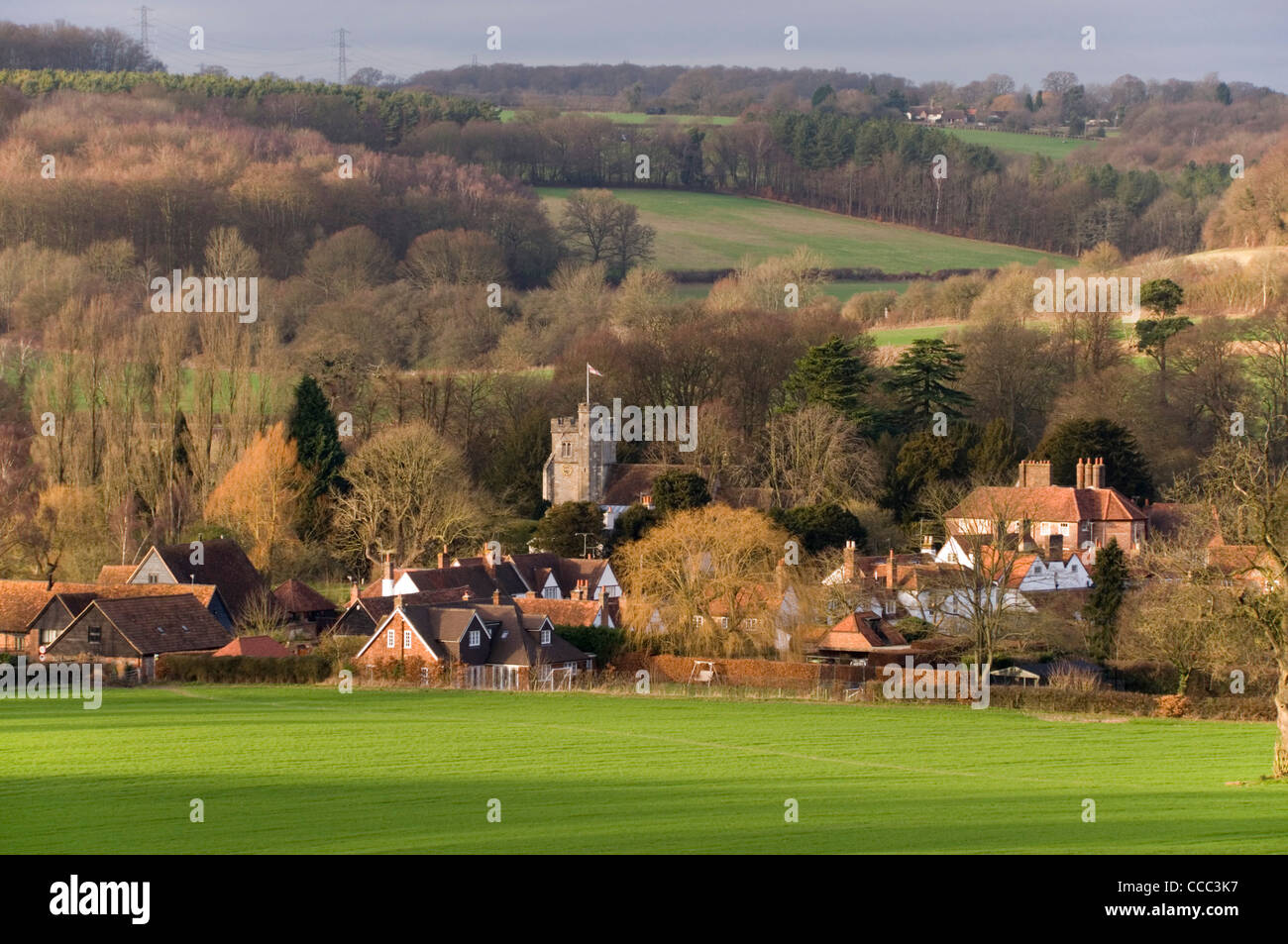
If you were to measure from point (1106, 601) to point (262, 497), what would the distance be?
32.0 metres

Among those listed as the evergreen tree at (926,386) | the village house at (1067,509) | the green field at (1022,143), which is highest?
the green field at (1022,143)

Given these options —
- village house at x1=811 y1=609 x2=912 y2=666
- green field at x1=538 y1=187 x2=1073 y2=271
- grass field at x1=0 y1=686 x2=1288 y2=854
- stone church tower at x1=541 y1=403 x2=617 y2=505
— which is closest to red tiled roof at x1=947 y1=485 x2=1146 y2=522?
village house at x1=811 y1=609 x2=912 y2=666

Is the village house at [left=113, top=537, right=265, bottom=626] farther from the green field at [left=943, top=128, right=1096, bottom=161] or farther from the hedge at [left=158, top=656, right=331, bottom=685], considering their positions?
the green field at [left=943, top=128, right=1096, bottom=161]

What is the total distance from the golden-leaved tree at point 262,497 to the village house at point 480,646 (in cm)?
1628

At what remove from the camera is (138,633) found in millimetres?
54938

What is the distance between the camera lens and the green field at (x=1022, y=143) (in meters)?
182

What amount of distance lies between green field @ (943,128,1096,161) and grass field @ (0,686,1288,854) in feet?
463

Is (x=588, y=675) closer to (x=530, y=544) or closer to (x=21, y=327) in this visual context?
(x=530, y=544)

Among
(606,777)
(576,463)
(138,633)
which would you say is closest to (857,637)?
(138,633)

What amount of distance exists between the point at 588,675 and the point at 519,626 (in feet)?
10.7

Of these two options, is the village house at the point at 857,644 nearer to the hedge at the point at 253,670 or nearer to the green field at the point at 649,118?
the hedge at the point at 253,670

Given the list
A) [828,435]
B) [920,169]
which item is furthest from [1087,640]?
[920,169]

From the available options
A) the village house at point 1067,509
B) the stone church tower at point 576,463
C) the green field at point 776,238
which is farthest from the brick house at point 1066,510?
the green field at point 776,238

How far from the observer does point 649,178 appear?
158 metres
